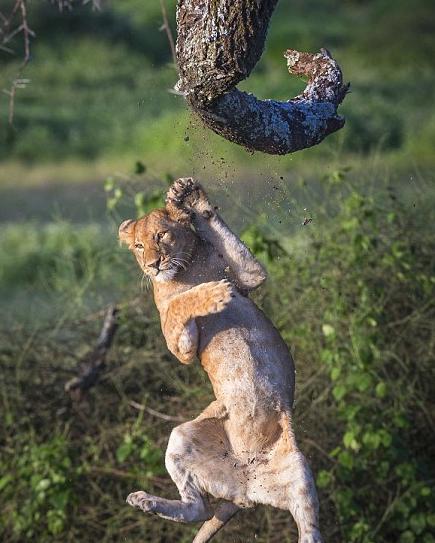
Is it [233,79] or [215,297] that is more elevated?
[233,79]

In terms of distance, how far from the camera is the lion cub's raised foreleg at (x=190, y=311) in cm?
525

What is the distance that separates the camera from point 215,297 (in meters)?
5.26

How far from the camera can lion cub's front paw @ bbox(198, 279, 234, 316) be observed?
5.23 m

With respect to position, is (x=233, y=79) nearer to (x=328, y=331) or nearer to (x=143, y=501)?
(x=143, y=501)

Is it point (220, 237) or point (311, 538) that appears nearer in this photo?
point (311, 538)

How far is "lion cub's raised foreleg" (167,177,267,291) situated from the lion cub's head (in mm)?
53

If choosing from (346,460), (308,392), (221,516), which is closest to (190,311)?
(221,516)

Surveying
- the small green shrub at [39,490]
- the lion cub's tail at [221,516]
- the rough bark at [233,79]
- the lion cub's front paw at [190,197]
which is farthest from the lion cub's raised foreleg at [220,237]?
the small green shrub at [39,490]

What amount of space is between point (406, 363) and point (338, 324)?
1.47 ft

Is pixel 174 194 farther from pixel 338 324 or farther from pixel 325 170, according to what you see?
pixel 325 170

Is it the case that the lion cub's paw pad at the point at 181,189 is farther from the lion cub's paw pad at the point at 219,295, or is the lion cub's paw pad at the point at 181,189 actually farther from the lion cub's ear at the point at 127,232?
the lion cub's paw pad at the point at 219,295

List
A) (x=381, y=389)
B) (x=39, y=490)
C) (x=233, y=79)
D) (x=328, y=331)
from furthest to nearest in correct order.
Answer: (x=39, y=490), (x=328, y=331), (x=381, y=389), (x=233, y=79)

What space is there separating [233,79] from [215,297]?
0.88 meters

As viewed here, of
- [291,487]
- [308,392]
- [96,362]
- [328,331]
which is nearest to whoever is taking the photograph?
[291,487]
